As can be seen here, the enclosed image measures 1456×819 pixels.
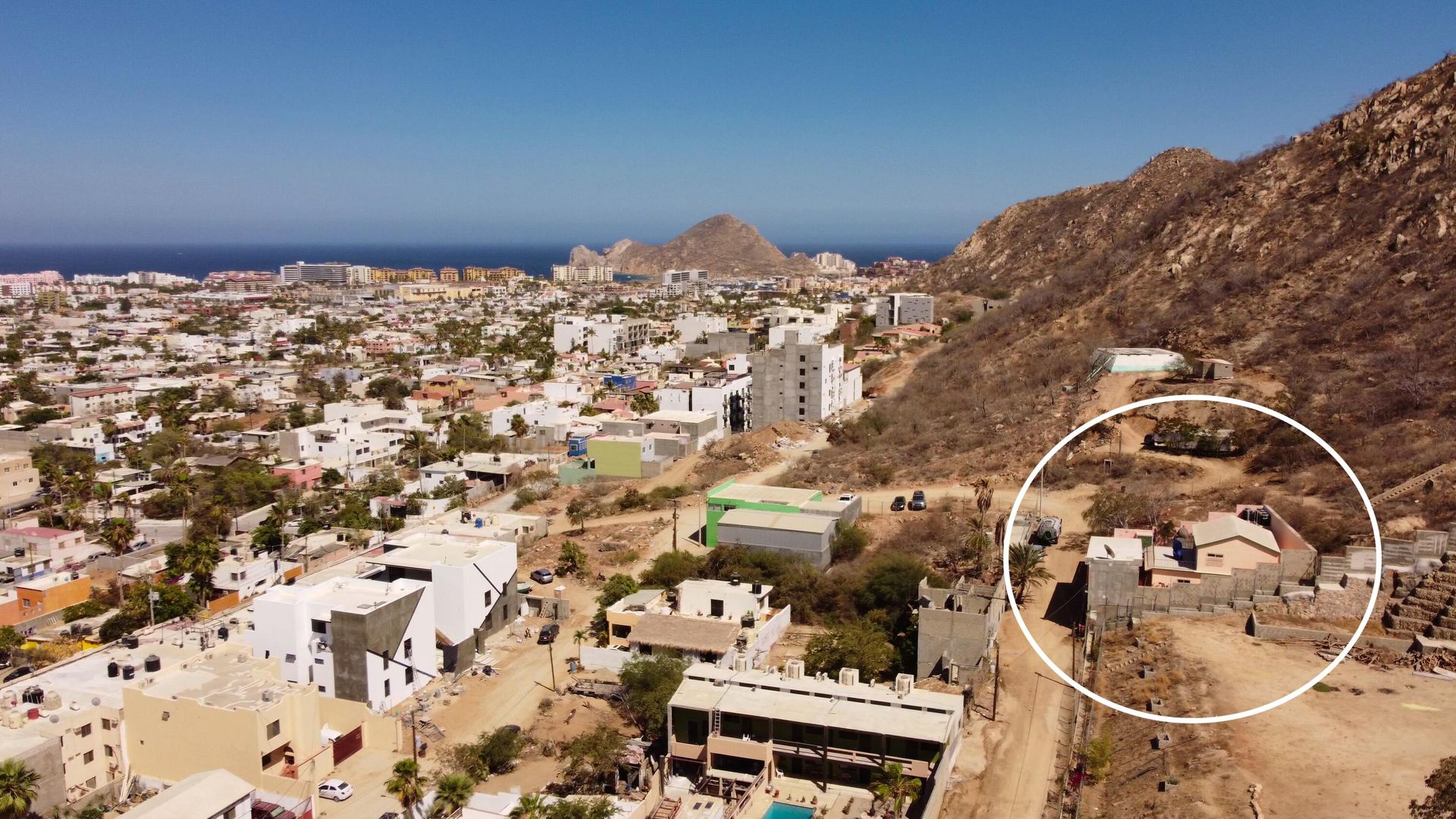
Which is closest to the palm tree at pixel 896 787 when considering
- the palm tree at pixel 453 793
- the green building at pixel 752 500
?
the palm tree at pixel 453 793

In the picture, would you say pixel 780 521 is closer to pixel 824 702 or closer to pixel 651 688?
pixel 651 688

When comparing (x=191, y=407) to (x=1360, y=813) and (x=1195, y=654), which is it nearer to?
(x=1195, y=654)

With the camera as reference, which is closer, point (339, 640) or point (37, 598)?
point (339, 640)

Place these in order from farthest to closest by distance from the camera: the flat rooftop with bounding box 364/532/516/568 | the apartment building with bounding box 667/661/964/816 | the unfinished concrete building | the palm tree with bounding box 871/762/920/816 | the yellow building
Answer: the flat rooftop with bounding box 364/532/516/568, the unfinished concrete building, the yellow building, the apartment building with bounding box 667/661/964/816, the palm tree with bounding box 871/762/920/816

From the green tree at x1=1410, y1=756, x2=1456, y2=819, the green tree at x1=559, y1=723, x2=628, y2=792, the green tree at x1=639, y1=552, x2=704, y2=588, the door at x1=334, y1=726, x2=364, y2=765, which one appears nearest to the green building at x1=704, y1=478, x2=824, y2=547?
the green tree at x1=639, y1=552, x2=704, y2=588

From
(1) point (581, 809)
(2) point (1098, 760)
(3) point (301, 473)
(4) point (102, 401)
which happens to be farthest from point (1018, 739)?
(4) point (102, 401)

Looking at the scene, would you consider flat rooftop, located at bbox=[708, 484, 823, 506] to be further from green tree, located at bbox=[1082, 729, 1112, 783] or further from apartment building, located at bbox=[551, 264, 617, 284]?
apartment building, located at bbox=[551, 264, 617, 284]
